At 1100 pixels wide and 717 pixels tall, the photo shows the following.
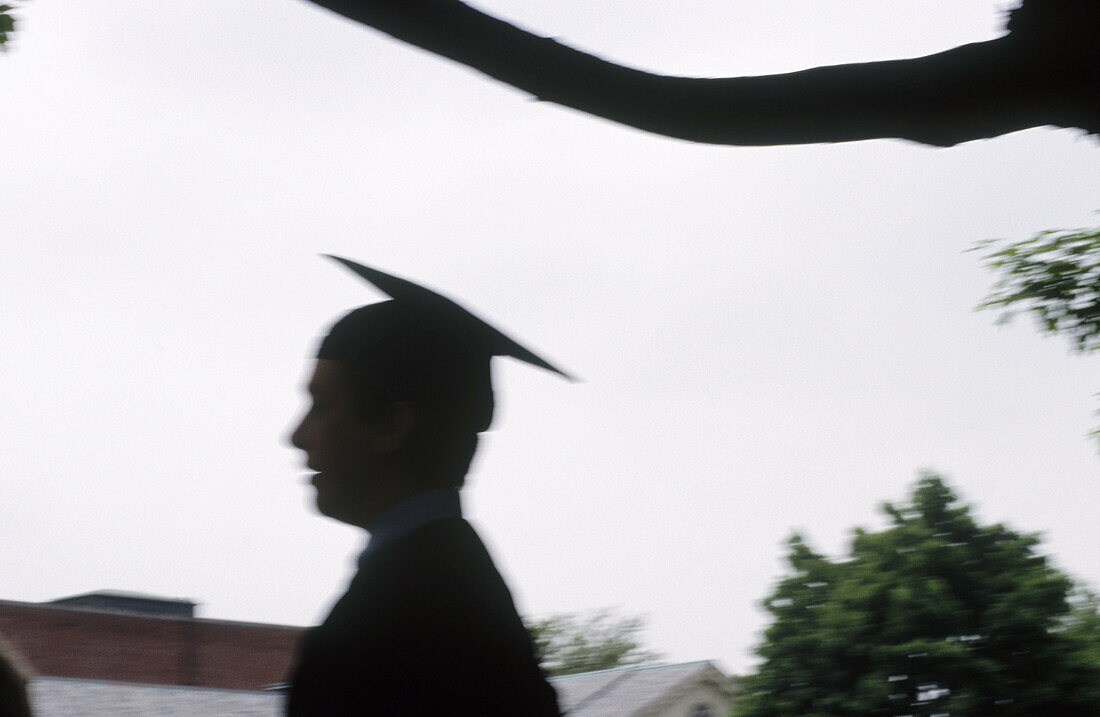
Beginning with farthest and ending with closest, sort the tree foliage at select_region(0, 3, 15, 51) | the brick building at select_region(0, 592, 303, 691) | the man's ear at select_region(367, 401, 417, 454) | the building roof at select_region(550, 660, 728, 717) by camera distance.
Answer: the brick building at select_region(0, 592, 303, 691) < the building roof at select_region(550, 660, 728, 717) < the tree foliage at select_region(0, 3, 15, 51) < the man's ear at select_region(367, 401, 417, 454)

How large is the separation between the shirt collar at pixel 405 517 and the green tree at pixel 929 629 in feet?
52.4

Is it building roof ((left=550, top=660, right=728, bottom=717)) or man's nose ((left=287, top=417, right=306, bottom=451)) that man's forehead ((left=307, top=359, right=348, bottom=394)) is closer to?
man's nose ((left=287, top=417, right=306, bottom=451))

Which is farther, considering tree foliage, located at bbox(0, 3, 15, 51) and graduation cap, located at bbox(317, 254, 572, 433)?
tree foliage, located at bbox(0, 3, 15, 51)

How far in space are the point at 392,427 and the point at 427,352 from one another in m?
0.18

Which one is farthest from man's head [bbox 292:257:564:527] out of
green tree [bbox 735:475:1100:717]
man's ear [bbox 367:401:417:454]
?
green tree [bbox 735:475:1100:717]

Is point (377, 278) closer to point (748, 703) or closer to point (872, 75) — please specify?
point (872, 75)

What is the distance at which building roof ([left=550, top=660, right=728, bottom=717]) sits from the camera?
99.9 feet

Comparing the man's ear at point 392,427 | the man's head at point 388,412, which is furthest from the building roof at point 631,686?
the man's ear at point 392,427

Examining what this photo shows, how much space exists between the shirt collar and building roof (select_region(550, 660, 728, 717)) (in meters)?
28.6

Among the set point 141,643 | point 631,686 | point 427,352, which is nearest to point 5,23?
point 427,352

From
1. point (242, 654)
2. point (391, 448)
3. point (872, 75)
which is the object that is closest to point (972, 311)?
point (872, 75)

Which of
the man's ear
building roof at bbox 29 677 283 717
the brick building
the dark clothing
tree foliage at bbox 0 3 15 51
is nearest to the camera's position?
the dark clothing

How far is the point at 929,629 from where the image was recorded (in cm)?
1744

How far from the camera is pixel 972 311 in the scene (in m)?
12.7
